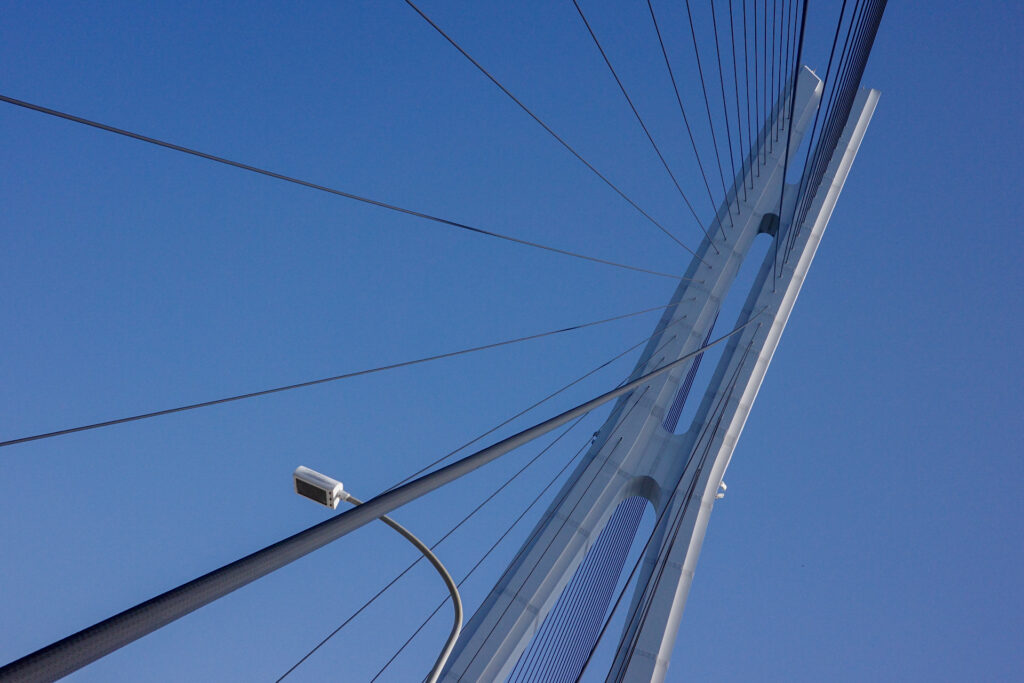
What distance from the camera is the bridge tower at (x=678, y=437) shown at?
22.9 feet

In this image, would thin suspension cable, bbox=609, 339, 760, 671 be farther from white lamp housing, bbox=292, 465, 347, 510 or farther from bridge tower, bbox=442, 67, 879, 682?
white lamp housing, bbox=292, 465, 347, 510

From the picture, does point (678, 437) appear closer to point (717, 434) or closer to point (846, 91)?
point (717, 434)

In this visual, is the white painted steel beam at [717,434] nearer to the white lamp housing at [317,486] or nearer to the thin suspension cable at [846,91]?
the thin suspension cable at [846,91]

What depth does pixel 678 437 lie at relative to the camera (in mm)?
8969

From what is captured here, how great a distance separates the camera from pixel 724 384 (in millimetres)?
9289

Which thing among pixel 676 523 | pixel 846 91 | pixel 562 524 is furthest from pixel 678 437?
pixel 846 91

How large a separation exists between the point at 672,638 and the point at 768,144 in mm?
7518

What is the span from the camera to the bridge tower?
22.9 ft

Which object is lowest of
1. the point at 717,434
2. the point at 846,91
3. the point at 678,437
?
the point at 678,437

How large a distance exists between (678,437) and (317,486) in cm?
563

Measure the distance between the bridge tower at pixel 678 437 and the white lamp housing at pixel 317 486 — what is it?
10.2 feet

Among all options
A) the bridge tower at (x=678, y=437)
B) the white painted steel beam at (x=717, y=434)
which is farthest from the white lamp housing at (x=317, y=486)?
the white painted steel beam at (x=717, y=434)

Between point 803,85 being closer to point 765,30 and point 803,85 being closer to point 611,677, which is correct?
point 765,30

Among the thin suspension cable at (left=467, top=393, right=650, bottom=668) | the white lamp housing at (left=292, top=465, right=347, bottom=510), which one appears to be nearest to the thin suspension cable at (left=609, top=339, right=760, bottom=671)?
the thin suspension cable at (left=467, top=393, right=650, bottom=668)
